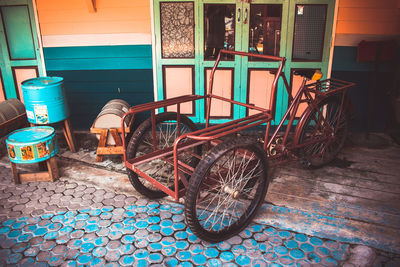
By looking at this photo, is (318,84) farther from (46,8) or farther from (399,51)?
(46,8)

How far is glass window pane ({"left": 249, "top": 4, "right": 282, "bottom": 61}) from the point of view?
5289 mm

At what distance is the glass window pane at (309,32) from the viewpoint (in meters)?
5.25

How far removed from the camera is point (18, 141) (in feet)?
13.6

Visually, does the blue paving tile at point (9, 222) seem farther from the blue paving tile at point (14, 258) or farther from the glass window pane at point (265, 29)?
the glass window pane at point (265, 29)

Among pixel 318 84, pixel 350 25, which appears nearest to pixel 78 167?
pixel 318 84

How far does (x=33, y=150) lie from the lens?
415cm

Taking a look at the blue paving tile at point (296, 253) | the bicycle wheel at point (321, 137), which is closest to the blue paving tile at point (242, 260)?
the blue paving tile at point (296, 253)

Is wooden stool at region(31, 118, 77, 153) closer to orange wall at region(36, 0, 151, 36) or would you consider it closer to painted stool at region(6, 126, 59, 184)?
painted stool at region(6, 126, 59, 184)

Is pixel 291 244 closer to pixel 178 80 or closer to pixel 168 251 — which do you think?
pixel 168 251

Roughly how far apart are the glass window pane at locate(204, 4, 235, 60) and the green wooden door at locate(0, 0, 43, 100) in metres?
2.94

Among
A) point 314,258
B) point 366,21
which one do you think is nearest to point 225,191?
point 314,258

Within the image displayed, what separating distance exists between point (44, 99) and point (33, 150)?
3.09ft

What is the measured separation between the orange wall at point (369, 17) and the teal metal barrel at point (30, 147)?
182 inches

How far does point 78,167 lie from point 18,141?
1.00 m
